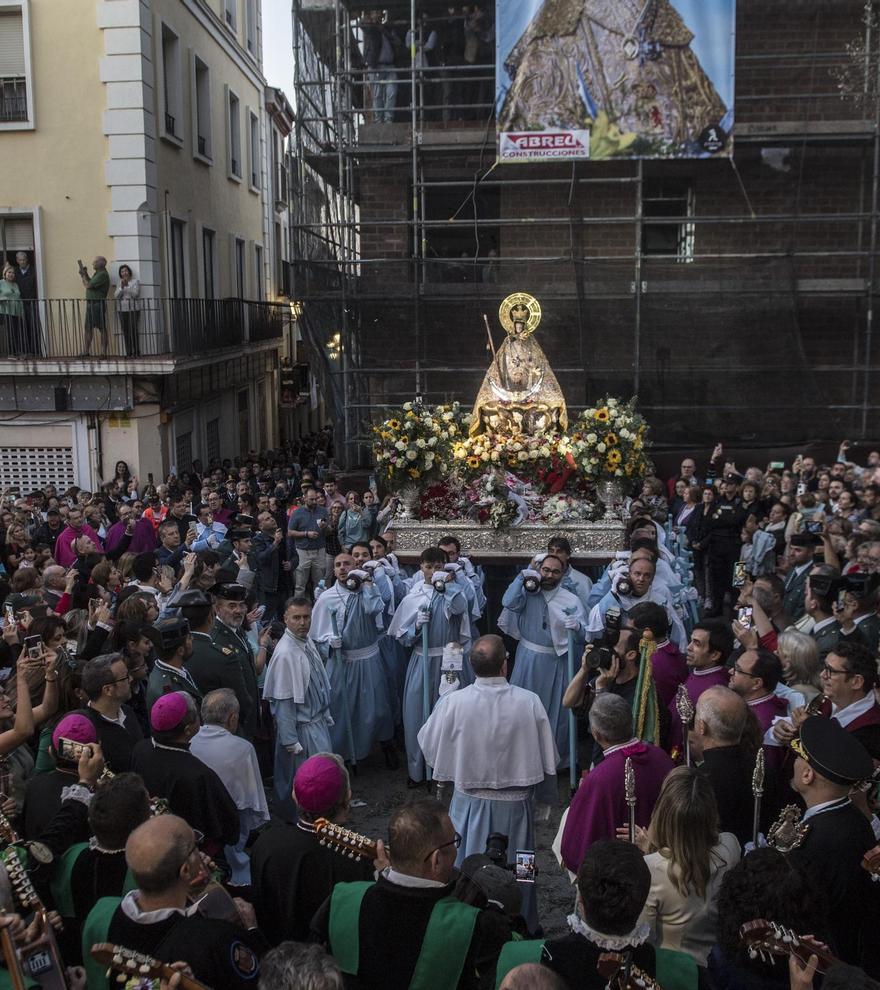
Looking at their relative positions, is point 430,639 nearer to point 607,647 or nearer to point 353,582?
point 353,582

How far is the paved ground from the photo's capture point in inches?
246

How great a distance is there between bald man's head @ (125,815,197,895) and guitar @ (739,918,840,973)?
180cm

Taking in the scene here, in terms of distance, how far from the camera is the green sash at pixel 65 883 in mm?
3918

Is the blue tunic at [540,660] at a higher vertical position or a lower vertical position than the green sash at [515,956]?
lower

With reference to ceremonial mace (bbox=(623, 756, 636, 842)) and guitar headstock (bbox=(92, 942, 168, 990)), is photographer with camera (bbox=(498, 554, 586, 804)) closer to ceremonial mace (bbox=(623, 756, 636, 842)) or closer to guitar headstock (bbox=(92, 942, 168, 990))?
ceremonial mace (bbox=(623, 756, 636, 842))

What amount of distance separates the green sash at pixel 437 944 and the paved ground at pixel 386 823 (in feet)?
9.28

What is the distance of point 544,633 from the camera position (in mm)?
8047

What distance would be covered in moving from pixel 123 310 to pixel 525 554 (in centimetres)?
951

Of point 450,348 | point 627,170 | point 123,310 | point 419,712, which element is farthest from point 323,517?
point 627,170

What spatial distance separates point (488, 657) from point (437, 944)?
2400 mm

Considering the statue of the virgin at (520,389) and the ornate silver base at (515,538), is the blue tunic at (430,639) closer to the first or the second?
the ornate silver base at (515,538)

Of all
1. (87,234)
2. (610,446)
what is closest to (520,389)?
(610,446)

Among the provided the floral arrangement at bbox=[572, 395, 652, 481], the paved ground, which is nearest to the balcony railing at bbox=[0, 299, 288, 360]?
the floral arrangement at bbox=[572, 395, 652, 481]

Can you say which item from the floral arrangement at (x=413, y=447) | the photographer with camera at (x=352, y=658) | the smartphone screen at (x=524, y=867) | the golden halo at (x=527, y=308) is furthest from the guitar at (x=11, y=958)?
the golden halo at (x=527, y=308)
